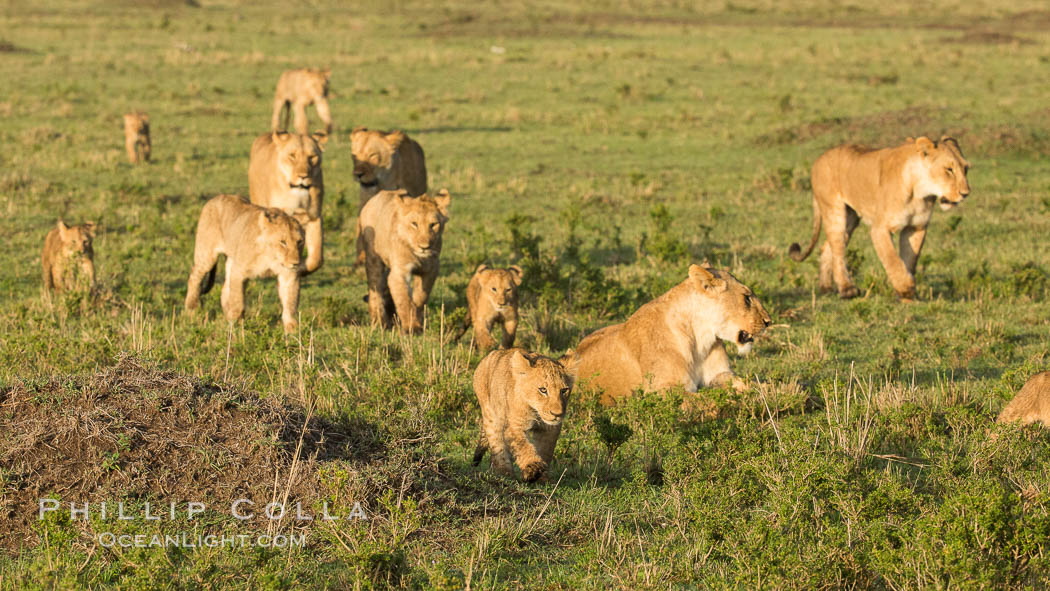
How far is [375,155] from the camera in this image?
1319cm

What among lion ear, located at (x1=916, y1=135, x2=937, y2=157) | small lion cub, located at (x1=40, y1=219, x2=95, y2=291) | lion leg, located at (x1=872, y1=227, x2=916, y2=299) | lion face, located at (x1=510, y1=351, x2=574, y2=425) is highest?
lion ear, located at (x1=916, y1=135, x2=937, y2=157)

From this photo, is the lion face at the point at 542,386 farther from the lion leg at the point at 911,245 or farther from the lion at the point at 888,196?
the lion leg at the point at 911,245

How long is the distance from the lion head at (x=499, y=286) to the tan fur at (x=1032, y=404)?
3824mm

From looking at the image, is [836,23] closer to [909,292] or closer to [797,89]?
[797,89]

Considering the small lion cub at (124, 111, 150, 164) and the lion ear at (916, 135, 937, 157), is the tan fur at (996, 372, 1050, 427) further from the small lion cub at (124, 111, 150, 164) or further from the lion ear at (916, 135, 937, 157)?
the small lion cub at (124, 111, 150, 164)

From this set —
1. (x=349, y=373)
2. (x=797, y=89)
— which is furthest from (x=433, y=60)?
(x=349, y=373)

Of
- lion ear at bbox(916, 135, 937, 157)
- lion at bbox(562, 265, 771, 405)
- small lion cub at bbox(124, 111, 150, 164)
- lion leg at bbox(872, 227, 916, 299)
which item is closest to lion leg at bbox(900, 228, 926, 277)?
lion leg at bbox(872, 227, 916, 299)

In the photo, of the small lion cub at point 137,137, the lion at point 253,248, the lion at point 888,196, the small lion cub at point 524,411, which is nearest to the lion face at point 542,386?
the small lion cub at point 524,411

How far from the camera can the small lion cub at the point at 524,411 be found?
6.27 m

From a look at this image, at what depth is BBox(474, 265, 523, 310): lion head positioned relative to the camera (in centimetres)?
934

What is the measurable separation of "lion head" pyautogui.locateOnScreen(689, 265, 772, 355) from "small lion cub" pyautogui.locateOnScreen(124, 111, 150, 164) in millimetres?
14218

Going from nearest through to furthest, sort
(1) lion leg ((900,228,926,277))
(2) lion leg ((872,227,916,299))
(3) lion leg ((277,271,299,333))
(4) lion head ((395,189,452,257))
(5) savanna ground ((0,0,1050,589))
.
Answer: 1. (5) savanna ground ((0,0,1050,589))
2. (4) lion head ((395,189,452,257))
3. (3) lion leg ((277,271,299,333))
4. (2) lion leg ((872,227,916,299))
5. (1) lion leg ((900,228,926,277))

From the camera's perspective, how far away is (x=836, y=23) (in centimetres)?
5416

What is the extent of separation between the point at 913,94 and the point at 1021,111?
3.93 meters
